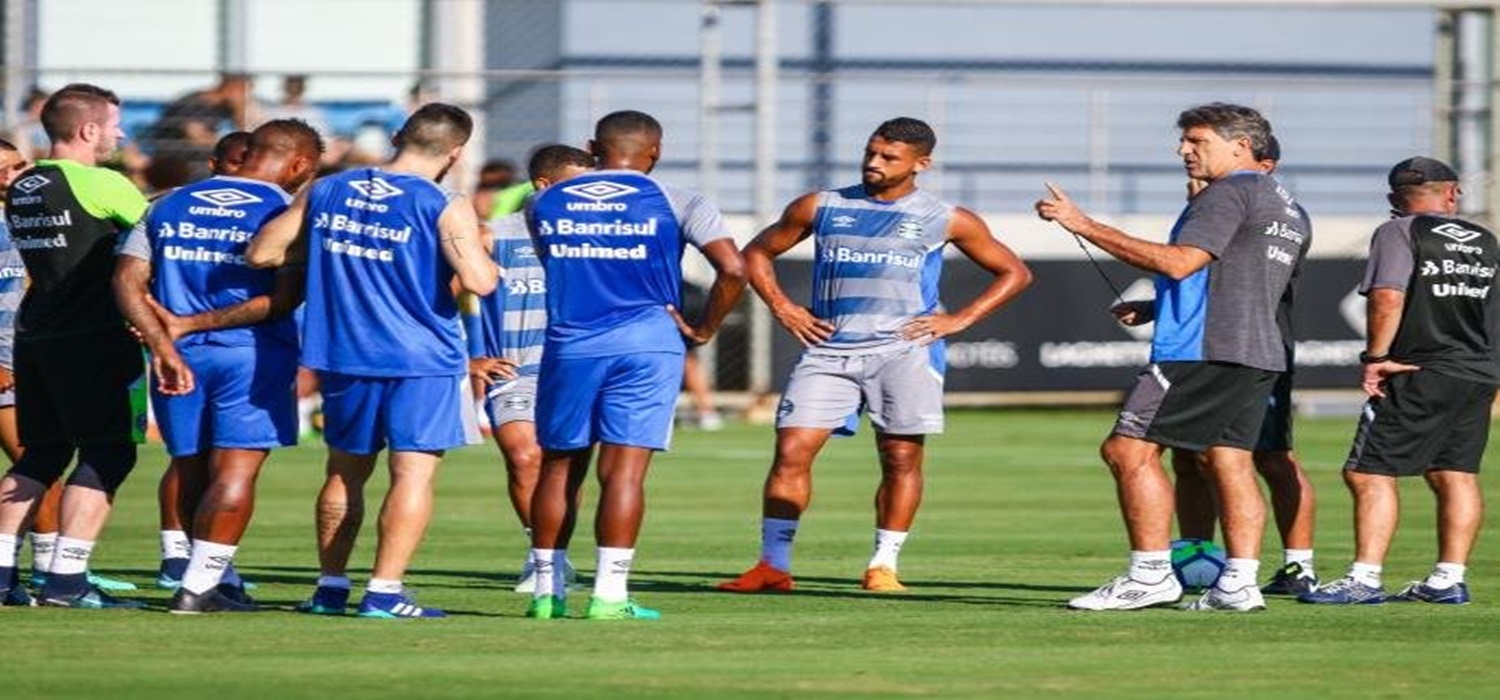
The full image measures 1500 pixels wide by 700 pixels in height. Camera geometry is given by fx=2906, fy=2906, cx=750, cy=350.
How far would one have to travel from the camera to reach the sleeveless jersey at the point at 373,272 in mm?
11070

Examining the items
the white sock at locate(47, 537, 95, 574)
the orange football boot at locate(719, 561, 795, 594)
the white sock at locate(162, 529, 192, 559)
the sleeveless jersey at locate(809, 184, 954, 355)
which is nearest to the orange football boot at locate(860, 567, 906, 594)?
the orange football boot at locate(719, 561, 795, 594)

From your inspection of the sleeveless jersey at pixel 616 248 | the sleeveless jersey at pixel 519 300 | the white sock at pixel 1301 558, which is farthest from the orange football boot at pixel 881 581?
the sleeveless jersey at pixel 616 248

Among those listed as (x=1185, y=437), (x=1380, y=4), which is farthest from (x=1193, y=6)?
(x=1185, y=437)

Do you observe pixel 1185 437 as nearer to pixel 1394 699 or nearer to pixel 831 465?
pixel 1394 699

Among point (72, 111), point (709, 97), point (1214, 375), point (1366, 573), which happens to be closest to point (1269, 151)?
point (1214, 375)

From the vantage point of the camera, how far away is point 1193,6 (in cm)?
3091

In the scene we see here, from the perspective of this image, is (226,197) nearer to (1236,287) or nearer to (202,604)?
(202,604)

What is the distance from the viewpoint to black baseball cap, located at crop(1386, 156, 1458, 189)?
1255 centimetres

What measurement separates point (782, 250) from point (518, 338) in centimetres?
134

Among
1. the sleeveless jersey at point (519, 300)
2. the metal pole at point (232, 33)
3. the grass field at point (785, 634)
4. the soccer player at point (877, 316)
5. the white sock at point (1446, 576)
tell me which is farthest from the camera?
the metal pole at point (232, 33)

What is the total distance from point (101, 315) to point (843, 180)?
698 inches

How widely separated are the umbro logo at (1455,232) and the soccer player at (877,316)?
6.44ft

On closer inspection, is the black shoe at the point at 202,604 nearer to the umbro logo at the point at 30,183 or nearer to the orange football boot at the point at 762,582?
the umbro logo at the point at 30,183

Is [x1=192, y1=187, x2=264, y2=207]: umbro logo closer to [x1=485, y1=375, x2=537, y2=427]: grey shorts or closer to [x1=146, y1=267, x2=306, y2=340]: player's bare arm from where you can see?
[x1=146, y1=267, x2=306, y2=340]: player's bare arm
